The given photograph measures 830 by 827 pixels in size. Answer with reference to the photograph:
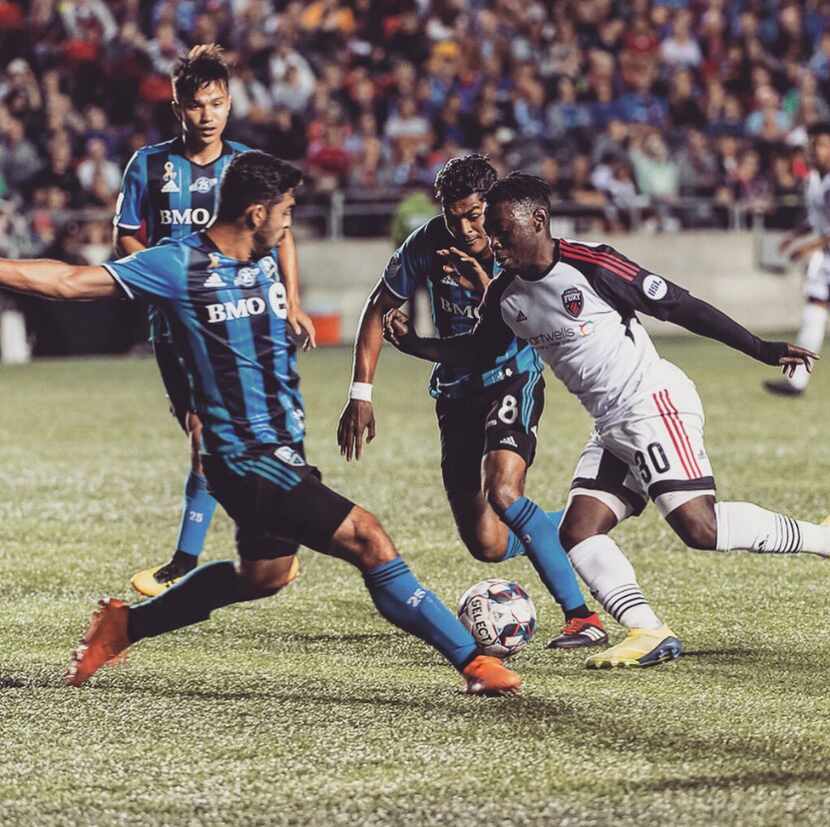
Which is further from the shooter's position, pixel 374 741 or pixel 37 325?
pixel 37 325

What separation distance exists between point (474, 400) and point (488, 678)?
1641mm

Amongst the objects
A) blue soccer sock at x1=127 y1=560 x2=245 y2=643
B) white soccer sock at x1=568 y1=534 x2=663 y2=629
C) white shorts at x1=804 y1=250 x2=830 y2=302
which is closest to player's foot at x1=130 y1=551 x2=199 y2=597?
blue soccer sock at x1=127 y1=560 x2=245 y2=643

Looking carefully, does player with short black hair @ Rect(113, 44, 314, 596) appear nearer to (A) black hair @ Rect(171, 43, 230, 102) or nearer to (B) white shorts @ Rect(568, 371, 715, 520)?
(A) black hair @ Rect(171, 43, 230, 102)

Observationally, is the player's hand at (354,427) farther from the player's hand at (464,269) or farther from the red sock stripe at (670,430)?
the red sock stripe at (670,430)

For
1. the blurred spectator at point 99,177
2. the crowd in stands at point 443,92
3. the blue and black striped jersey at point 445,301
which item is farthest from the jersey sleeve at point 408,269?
the blurred spectator at point 99,177

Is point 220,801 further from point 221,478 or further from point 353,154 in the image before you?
point 353,154

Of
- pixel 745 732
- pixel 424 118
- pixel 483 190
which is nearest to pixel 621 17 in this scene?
pixel 424 118

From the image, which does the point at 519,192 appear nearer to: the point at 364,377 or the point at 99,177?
the point at 364,377

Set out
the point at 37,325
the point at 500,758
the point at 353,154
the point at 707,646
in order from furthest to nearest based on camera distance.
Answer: the point at 353,154 < the point at 37,325 < the point at 707,646 < the point at 500,758

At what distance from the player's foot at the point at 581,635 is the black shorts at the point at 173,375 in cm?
187

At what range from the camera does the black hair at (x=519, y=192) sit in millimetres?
5840

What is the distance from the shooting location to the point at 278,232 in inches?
211

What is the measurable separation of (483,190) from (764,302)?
17177 mm

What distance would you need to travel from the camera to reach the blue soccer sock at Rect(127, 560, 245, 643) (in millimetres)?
5711
